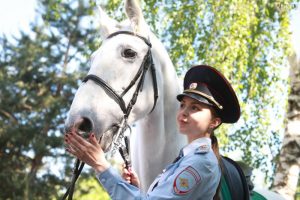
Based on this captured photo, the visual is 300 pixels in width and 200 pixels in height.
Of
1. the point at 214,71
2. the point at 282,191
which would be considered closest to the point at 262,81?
the point at 282,191

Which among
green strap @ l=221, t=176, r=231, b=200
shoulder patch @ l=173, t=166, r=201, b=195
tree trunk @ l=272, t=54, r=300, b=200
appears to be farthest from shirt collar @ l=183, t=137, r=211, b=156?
tree trunk @ l=272, t=54, r=300, b=200

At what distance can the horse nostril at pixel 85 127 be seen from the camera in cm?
272

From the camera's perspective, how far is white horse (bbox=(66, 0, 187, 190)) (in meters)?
2.91

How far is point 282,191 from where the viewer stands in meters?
6.25

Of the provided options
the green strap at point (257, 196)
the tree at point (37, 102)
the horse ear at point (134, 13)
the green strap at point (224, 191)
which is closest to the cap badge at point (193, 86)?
the green strap at point (224, 191)

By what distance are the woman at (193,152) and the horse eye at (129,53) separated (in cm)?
76

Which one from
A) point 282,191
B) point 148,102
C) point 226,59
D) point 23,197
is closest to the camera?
point 148,102

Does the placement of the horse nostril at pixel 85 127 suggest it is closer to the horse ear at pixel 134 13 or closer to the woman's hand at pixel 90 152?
the woman's hand at pixel 90 152

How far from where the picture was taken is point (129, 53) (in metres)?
3.21

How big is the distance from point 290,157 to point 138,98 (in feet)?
12.1

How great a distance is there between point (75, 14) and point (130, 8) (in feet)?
65.1

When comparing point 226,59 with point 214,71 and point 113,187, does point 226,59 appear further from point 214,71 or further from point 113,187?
point 113,187

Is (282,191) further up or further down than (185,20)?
further down

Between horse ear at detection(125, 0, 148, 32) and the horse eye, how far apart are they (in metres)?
0.19
